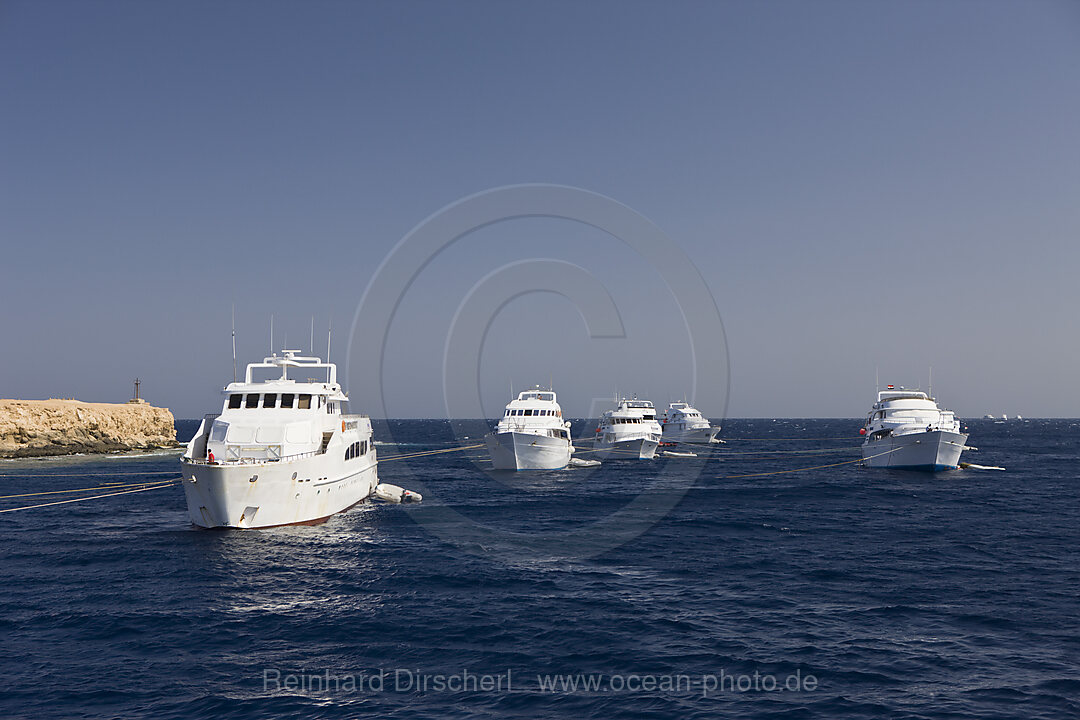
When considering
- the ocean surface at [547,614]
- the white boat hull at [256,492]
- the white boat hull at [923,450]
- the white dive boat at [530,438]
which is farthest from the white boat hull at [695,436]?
the white boat hull at [256,492]

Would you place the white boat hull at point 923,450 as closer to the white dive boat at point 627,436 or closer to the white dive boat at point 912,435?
the white dive boat at point 912,435

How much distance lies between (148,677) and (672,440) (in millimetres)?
117641

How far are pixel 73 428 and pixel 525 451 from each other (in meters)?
75.6

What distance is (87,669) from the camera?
1717cm

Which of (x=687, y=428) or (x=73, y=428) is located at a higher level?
(x=73, y=428)

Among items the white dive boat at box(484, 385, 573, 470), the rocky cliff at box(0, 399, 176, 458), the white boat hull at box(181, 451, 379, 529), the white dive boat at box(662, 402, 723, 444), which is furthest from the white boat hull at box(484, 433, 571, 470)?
the rocky cliff at box(0, 399, 176, 458)

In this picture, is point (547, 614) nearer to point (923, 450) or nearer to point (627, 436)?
point (923, 450)

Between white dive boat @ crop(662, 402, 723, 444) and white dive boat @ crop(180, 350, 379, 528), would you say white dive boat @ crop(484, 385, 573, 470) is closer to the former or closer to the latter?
white dive boat @ crop(180, 350, 379, 528)

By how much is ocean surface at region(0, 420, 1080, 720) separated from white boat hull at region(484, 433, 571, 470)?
20578 mm

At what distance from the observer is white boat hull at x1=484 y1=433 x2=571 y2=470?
63500mm

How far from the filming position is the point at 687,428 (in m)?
128

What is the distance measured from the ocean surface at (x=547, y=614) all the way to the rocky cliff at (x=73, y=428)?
57498 mm

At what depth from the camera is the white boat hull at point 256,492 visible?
31531 mm

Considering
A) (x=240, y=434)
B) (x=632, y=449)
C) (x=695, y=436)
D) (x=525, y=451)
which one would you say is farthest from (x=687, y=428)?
(x=240, y=434)
